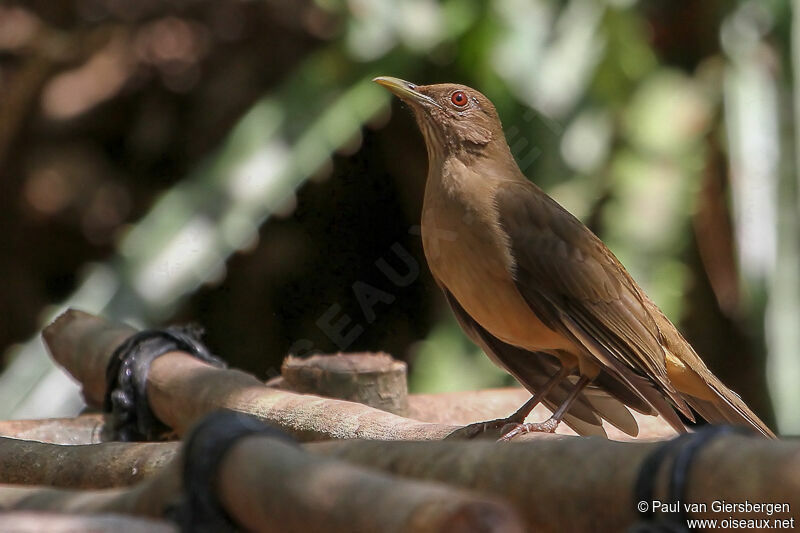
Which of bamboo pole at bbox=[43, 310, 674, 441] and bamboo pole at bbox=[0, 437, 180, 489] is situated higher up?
bamboo pole at bbox=[0, 437, 180, 489]

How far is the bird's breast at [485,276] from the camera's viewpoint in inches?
150

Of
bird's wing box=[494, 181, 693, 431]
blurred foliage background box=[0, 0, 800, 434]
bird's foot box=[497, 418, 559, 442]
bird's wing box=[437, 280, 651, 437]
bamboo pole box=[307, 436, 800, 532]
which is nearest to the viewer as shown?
bamboo pole box=[307, 436, 800, 532]

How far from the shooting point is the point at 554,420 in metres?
3.77

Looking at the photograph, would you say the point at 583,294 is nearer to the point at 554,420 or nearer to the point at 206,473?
the point at 554,420

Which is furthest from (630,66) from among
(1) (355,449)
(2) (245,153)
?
(1) (355,449)

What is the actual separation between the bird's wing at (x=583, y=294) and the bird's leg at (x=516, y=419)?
23 cm

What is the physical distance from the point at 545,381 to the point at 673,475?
239cm

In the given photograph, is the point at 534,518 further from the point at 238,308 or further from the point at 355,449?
the point at 238,308

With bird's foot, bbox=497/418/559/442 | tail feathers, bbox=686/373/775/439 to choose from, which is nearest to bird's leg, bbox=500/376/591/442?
bird's foot, bbox=497/418/559/442

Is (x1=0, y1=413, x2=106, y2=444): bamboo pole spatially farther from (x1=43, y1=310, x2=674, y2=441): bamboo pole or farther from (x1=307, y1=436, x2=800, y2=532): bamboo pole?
(x1=307, y1=436, x2=800, y2=532): bamboo pole

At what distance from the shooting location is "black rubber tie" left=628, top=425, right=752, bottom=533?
176 centimetres

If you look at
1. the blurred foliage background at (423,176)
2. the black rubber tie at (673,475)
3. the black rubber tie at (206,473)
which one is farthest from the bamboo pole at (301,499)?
the blurred foliage background at (423,176)

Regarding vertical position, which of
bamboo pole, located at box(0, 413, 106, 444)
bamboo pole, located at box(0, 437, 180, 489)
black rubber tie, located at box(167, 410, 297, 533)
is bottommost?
bamboo pole, located at box(0, 413, 106, 444)

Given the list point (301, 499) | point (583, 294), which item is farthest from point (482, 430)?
point (301, 499)
